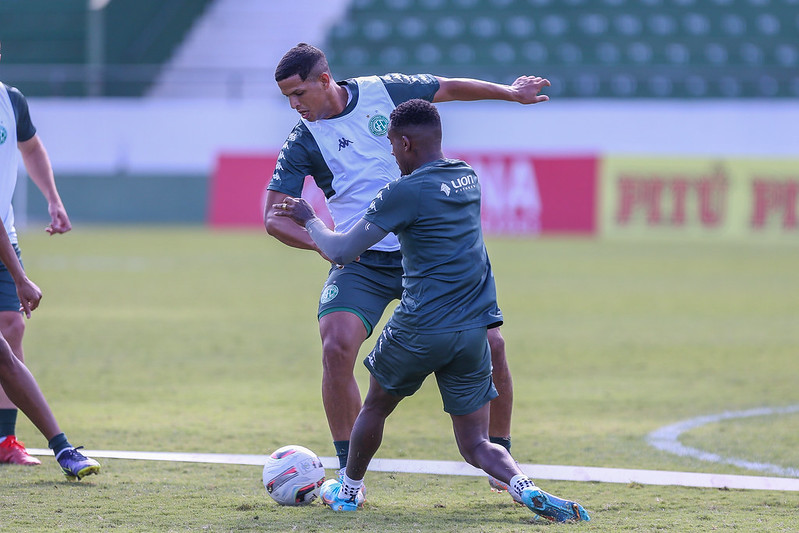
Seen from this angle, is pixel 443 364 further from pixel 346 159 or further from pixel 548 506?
pixel 346 159

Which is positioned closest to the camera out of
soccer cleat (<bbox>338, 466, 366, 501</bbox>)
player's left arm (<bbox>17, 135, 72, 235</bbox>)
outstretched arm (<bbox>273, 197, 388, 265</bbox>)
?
outstretched arm (<bbox>273, 197, 388, 265</bbox>)

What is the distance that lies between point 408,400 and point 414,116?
3901 millimetres

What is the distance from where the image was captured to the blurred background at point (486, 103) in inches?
939

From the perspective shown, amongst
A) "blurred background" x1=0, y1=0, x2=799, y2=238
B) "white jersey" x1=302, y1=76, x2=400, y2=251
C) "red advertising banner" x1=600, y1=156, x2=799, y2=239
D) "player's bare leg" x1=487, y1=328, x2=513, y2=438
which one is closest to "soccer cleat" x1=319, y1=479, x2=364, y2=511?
"player's bare leg" x1=487, y1=328, x2=513, y2=438

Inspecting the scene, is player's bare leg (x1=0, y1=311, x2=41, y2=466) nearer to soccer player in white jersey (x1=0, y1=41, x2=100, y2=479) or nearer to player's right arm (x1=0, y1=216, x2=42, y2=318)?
soccer player in white jersey (x1=0, y1=41, x2=100, y2=479)

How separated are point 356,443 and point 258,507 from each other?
52cm

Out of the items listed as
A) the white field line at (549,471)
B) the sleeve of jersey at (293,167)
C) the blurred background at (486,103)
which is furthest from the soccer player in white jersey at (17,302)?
the blurred background at (486,103)

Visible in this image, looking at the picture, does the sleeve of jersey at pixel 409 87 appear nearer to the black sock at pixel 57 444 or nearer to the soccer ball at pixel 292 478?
the soccer ball at pixel 292 478

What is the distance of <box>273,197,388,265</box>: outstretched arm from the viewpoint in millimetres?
4477

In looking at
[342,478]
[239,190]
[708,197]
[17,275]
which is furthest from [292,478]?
[239,190]

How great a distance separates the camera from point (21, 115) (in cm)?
579

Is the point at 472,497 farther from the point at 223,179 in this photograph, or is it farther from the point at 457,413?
the point at 223,179

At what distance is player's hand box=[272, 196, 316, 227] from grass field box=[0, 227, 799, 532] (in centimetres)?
124

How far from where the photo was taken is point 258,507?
15.8 ft
